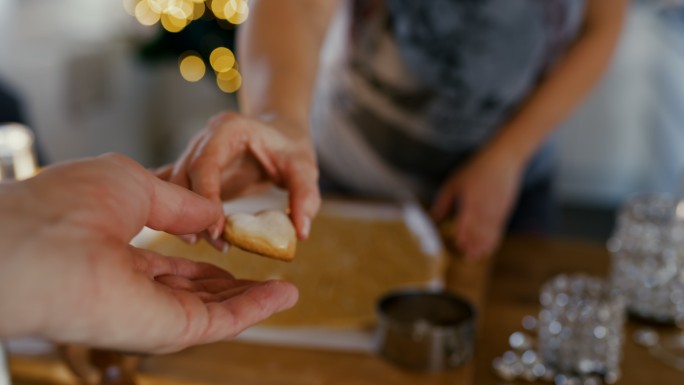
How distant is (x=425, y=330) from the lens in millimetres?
834

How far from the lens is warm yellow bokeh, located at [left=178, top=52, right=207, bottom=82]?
3.31 metres

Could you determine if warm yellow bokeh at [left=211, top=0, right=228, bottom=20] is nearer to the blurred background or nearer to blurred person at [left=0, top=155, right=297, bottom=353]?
the blurred background

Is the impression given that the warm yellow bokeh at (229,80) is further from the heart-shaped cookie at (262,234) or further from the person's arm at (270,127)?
the heart-shaped cookie at (262,234)

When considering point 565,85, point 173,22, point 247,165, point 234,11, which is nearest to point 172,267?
point 247,165

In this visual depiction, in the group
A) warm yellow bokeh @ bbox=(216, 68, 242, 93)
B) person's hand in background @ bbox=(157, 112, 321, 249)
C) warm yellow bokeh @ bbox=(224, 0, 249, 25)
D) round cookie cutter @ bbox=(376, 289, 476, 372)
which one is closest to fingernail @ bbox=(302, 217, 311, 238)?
person's hand in background @ bbox=(157, 112, 321, 249)

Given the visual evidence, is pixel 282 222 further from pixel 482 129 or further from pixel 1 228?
pixel 482 129

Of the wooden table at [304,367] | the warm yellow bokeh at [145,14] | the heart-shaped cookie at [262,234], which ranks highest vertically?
the warm yellow bokeh at [145,14]

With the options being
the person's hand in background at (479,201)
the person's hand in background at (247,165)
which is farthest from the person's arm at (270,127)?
the person's hand in background at (479,201)

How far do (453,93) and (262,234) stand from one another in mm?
714

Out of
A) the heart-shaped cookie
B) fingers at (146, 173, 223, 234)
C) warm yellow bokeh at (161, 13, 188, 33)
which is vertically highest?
warm yellow bokeh at (161, 13, 188, 33)

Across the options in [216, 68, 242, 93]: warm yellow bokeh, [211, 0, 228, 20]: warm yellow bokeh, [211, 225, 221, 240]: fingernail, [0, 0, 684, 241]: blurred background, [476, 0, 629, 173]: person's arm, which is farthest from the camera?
[216, 68, 242, 93]: warm yellow bokeh

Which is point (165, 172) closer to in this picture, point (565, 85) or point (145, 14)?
point (565, 85)

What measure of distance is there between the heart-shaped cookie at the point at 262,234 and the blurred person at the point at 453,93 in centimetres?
40

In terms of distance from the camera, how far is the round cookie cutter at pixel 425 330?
2.75 ft
